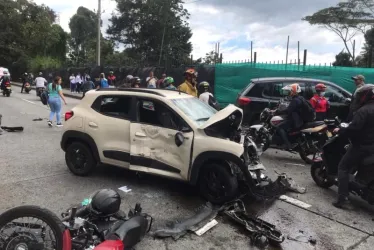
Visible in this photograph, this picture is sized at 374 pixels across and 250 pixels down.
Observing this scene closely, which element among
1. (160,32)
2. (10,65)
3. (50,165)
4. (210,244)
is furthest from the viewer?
(10,65)

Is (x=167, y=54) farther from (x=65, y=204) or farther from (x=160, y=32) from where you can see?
(x=65, y=204)

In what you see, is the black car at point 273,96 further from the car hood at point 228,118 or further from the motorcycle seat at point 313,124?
the car hood at point 228,118

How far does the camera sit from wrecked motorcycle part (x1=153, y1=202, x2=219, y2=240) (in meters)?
4.02

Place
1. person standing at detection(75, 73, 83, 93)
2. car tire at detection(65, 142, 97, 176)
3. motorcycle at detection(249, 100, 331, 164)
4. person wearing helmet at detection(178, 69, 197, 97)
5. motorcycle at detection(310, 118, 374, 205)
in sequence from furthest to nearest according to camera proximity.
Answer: person standing at detection(75, 73, 83, 93)
person wearing helmet at detection(178, 69, 197, 97)
motorcycle at detection(249, 100, 331, 164)
car tire at detection(65, 142, 97, 176)
motorcycle at detection(310, 118, 374, 205)

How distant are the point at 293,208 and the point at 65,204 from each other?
3117 millimetres

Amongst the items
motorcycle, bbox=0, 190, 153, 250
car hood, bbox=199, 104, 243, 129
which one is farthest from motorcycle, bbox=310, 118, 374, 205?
motorcycle, bbox=0, 190, 153, 250

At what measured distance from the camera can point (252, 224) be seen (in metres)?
4.23

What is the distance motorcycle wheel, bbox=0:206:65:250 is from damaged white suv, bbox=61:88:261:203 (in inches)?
91.6

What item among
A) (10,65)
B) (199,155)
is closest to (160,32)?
(10,65)

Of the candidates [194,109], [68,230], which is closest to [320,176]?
[194,109]

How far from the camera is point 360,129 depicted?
4.57 metres

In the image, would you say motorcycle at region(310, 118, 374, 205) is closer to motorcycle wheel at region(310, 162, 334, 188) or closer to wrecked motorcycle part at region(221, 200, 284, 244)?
motorcycle wheel at region(310, 162, 334, 188)

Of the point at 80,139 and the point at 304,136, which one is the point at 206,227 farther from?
the point at 304,136

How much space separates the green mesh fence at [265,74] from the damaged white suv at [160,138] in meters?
7.15
